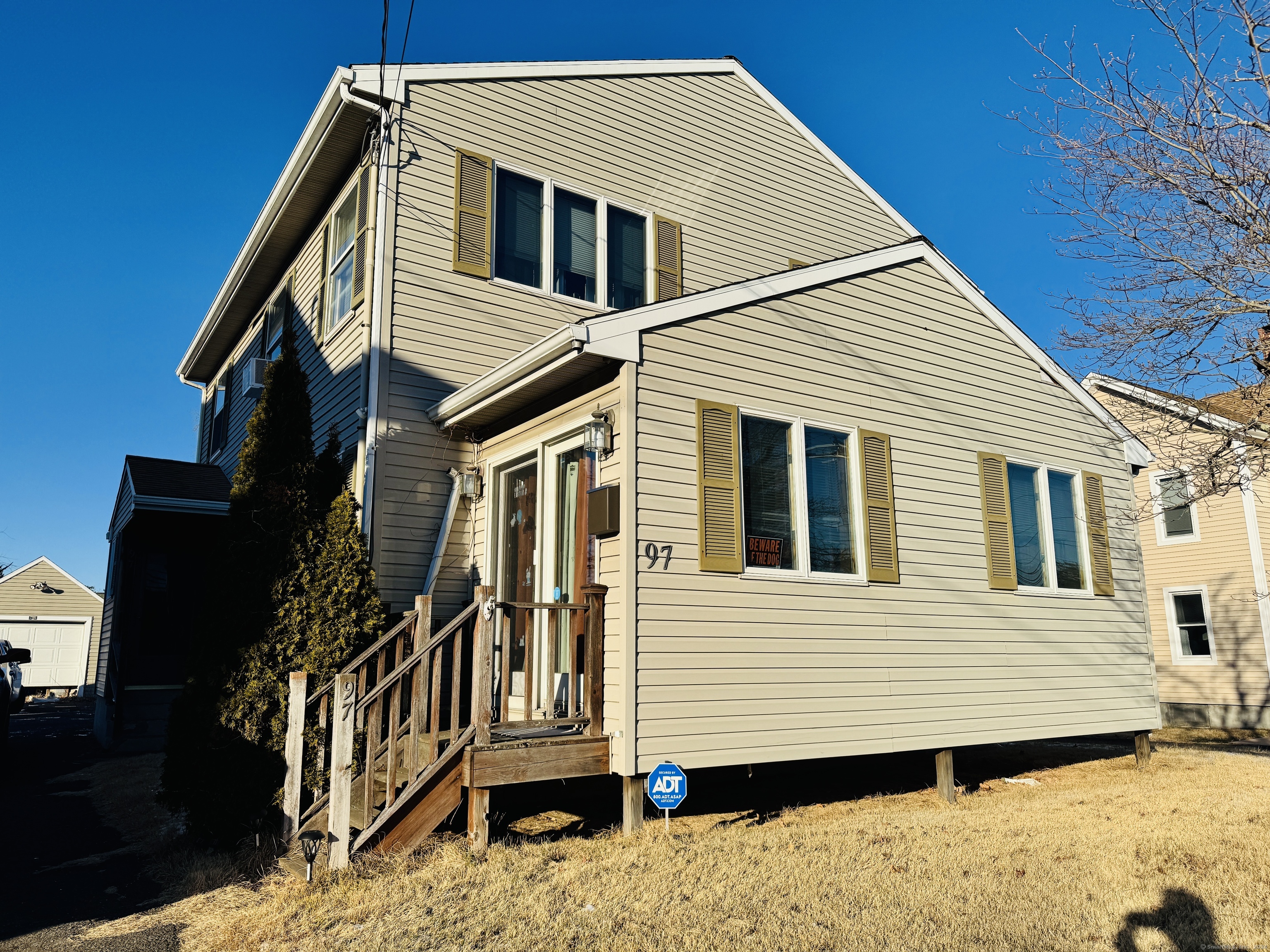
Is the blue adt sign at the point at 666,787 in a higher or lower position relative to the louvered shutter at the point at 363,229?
lower

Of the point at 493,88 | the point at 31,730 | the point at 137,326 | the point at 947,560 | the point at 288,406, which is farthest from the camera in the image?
the point at 137,326

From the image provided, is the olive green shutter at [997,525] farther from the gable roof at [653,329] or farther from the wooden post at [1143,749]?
the wooden post at [1143,749]

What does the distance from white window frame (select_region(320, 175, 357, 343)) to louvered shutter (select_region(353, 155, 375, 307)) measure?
12.4 inches

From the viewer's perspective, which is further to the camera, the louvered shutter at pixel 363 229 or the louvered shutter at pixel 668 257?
the louvered shutter at pixel 668 257

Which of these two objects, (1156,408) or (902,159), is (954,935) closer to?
(1156,408)

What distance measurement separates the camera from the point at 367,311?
26.8 feet

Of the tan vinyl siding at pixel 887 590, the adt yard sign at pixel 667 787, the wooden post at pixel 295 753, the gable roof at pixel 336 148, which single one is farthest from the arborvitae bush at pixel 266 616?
the gable roof at pixel 336 148

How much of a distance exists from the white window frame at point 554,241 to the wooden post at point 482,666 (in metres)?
4.14

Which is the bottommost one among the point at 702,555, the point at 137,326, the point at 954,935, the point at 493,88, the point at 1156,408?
the point at 954,935

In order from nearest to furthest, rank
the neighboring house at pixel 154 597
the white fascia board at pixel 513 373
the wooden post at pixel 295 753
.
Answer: the wooden post at pixel 295 753, the white fascia board at pixel 513 373, the neighboring house at pixel 154 597

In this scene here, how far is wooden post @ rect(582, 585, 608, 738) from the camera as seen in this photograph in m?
6.00

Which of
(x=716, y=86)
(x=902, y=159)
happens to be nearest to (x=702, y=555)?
(x=716, y=86)

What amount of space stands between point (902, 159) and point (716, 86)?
297 centimetres

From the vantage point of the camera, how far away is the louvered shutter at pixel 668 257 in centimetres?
1000
